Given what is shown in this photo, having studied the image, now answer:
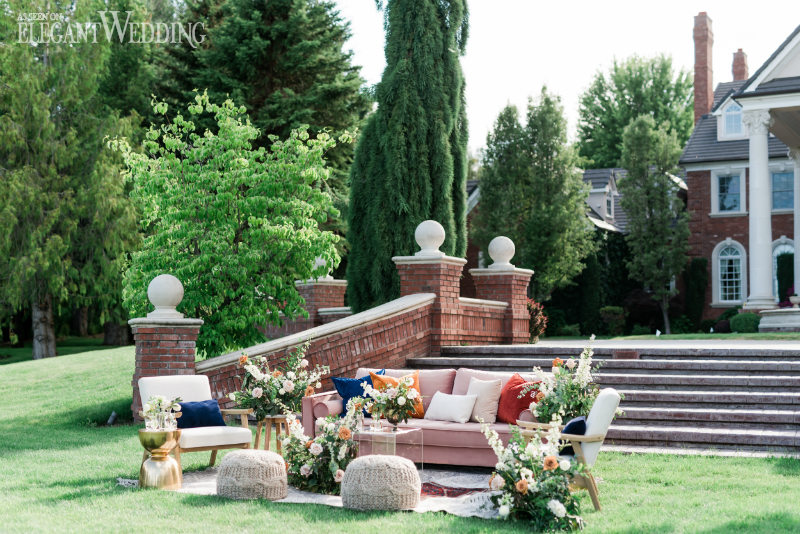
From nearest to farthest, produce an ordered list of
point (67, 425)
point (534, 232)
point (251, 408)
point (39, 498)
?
point (39, 498)
point (251, 408)
point (67, 425)
point (534, 232)

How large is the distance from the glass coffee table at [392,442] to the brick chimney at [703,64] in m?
28.0

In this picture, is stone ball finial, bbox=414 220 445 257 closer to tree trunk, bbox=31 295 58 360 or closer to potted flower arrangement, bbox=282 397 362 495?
potted flower arrangement, bbox=282 397 362 495

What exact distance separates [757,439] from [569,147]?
19699mm

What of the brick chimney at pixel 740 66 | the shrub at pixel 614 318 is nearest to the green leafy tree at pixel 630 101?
the brick chimney at pixel 740 66

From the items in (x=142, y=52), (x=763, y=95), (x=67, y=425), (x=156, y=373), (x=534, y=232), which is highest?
(x=142, y=52)

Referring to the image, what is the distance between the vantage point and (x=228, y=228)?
12.5 meters

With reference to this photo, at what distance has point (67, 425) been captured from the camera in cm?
1159

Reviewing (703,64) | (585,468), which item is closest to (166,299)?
(585,468)

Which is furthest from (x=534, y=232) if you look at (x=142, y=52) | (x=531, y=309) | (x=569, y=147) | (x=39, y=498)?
(x=39, y=498)

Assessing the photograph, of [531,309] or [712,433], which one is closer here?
[712,433]

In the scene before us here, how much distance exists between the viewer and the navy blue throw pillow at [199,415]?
823cm

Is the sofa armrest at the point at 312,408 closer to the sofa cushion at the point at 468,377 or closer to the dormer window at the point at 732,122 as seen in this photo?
the sofa cushion at the point at 468,377

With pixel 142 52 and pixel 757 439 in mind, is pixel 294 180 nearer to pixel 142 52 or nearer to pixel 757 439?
pixel 757 439

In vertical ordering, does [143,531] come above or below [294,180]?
below
